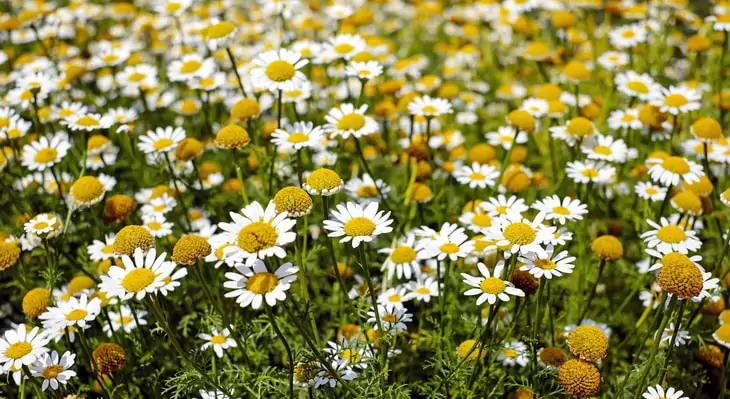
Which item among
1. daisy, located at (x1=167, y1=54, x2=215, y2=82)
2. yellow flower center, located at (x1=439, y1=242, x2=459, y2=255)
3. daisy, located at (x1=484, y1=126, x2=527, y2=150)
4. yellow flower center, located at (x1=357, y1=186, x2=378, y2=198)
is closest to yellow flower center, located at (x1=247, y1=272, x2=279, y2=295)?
yellow flower center, located at (x1=439, y1=242, x2=459, y2=255)

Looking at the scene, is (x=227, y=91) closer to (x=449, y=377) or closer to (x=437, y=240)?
(x=437, y=240)

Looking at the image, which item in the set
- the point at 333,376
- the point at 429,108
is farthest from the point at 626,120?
the point at 333,376

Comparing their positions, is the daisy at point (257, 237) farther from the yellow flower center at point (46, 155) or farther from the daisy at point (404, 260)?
the yellow flower center at point (46, 155)

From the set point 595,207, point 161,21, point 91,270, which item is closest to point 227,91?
point 161,21

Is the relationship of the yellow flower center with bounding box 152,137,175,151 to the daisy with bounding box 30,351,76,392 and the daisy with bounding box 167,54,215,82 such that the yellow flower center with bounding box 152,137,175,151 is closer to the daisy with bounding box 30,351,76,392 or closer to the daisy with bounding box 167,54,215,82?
the daisy with bounding box 167,54,215,82

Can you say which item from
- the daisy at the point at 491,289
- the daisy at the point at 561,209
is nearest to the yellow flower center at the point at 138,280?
the daisy at the point at 491,289

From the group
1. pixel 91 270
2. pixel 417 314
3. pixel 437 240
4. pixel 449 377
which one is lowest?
pixel 417 314
